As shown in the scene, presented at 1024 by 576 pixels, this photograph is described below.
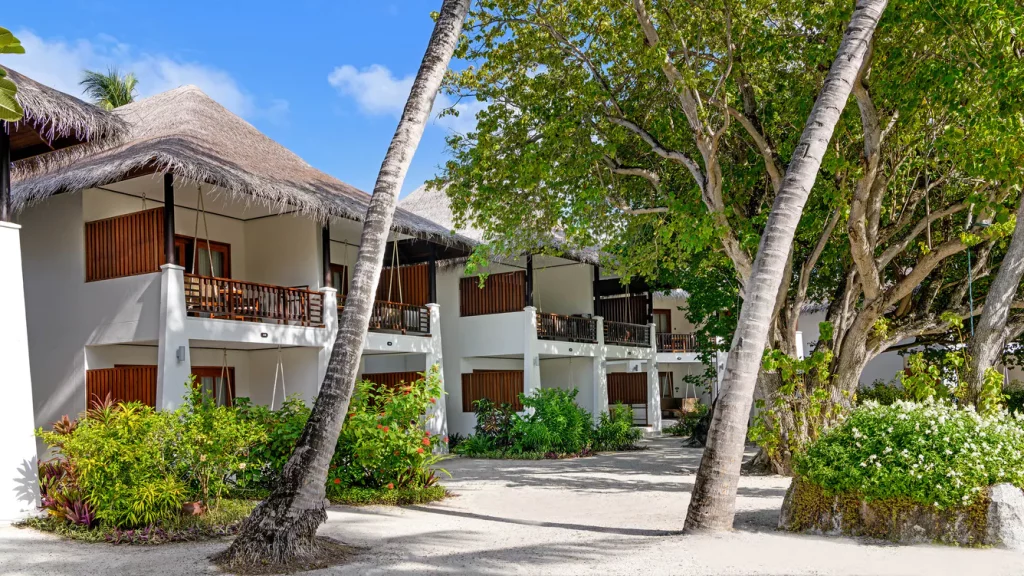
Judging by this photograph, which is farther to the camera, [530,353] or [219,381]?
[530,353]

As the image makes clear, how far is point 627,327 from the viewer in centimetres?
2345

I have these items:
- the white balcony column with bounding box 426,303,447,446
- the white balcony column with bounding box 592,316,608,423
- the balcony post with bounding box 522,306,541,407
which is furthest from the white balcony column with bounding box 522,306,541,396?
the white balcony column with bounding box 592,316,608,423

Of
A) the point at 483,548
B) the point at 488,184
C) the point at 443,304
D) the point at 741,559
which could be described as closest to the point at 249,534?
the point at 483,548

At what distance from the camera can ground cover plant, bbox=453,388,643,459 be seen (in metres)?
17.1

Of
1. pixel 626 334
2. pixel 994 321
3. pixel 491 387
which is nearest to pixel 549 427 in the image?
pixel 491 387

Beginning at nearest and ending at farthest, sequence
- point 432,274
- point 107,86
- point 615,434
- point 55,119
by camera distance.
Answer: point 55,119 → point 432,274 → point 615,434 → point 107,86

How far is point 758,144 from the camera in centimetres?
1088

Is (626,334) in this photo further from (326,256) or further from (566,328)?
(326,256)

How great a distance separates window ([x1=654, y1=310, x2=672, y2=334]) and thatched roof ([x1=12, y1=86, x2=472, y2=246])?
16066mm

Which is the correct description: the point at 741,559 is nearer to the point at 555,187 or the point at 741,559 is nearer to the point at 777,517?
the point at 777,517

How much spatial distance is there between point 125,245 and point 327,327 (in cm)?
353

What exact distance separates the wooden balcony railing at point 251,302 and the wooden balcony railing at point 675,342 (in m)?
17.6

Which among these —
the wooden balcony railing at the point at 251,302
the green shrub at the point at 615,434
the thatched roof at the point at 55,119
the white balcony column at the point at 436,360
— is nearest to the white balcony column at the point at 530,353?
the green shrub at the point at 615,434

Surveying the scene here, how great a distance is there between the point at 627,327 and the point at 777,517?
15.2 metres
